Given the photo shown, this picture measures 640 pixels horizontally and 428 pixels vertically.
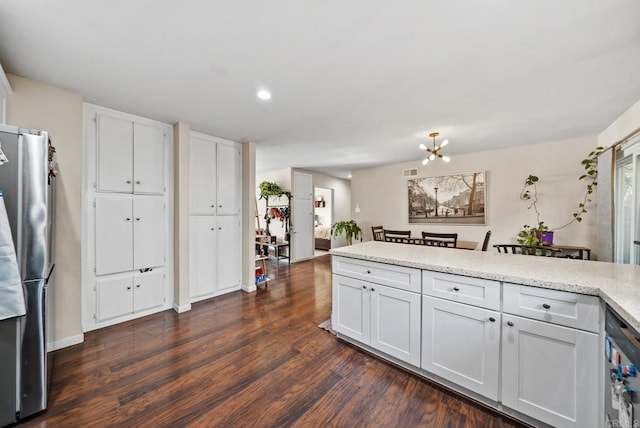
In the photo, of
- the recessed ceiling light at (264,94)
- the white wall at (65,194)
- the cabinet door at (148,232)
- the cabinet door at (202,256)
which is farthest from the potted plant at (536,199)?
the white wall at (65,194)

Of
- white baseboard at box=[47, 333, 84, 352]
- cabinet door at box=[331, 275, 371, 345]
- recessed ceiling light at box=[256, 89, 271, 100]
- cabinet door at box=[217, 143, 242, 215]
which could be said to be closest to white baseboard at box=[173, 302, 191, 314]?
white baseboard at box=[47, 333, 84, 352]

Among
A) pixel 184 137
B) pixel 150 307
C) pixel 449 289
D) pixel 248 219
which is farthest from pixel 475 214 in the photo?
pixel 150 307

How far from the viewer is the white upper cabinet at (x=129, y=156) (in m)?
2.68

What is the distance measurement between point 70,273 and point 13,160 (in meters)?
1.32

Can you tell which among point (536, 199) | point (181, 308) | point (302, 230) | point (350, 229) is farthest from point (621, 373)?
point (302, 230)

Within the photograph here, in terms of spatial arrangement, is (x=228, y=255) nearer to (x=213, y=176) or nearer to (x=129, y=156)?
(x=213, y=176)

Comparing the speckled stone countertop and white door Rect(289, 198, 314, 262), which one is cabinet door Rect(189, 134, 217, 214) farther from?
white door Rect(289, 198, 314, 262)

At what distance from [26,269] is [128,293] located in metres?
1.58

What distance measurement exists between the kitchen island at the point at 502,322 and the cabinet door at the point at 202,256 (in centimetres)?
237

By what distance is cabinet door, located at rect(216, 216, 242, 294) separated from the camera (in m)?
3.74

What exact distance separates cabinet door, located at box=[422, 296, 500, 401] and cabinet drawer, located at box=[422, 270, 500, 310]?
4 cm

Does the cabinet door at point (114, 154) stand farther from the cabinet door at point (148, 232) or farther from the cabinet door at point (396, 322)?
the cabinet door at point (396, 322)

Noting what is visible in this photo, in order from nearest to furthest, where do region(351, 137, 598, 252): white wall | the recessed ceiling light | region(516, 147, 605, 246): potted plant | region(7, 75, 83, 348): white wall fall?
region(7, 75, 83, 348): white wall, the recessed ceiling light, region(516, 147, 605, 246): potted plant, region(351, 137, 598, 252): white wall

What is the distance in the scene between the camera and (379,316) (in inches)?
82.7
